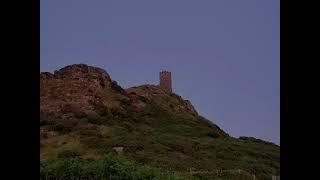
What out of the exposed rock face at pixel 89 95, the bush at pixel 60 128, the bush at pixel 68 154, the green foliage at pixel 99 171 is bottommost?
the green foliage at pixel 99 171

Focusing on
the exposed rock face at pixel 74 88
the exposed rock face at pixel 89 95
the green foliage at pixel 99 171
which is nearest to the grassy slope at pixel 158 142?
the exposed rock face at pixel 89 95

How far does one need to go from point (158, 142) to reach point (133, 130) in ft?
15.8

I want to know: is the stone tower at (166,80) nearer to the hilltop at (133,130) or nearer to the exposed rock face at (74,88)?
the hilltop at (133,130)

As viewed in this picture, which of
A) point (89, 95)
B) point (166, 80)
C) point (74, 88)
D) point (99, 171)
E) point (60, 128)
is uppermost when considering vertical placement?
point (166, 80)

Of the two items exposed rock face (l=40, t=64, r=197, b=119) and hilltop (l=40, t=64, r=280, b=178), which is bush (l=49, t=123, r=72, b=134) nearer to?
hilltop (l=40, t=64, r=280, b=178)

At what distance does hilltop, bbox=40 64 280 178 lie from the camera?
44.7 m

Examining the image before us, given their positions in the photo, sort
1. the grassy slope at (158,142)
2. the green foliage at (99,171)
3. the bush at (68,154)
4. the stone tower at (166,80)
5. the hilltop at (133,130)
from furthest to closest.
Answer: the stone tower at (166,80) < the hilltop at (133,130) < the grassy slope at (158,142) < the bush at (68,154) < the green foliage at (99,171)

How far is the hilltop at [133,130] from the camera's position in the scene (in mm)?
44656

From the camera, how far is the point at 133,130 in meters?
55.0

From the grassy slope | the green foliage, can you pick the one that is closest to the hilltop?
the grassy slope

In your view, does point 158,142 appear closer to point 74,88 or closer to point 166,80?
point 74,88

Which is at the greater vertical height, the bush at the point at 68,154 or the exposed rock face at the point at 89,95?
the exposed rock face at the point at 89,95

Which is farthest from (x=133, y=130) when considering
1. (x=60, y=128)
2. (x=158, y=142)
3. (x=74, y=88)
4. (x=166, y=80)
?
(x=166, y=80)
